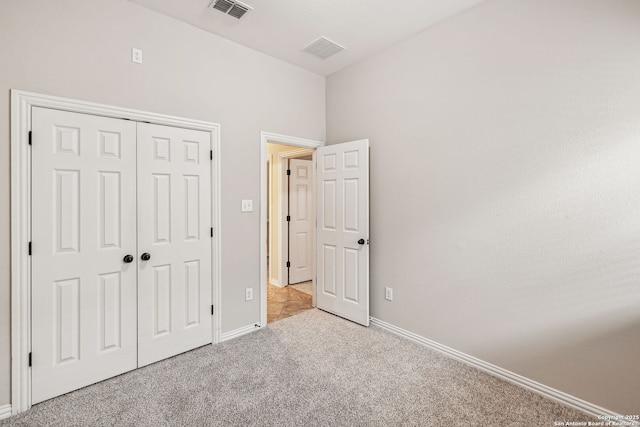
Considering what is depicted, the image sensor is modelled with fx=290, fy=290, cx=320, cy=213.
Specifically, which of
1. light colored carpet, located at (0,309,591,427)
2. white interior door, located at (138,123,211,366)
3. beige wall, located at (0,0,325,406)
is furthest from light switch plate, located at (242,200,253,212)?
light colored carpet, located at (0,309,591,427)

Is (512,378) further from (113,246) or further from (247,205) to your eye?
(113,246)

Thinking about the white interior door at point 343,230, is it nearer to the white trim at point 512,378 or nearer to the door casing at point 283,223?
the white trim at point 512,378

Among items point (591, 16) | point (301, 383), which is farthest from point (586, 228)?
point (301, 383)

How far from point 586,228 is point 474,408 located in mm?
1378

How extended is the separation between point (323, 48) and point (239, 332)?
3.01 metres

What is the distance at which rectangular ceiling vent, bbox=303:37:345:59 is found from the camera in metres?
2.85

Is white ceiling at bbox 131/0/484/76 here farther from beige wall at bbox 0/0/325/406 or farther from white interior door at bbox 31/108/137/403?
white interior door at bbox 31/108/137/403

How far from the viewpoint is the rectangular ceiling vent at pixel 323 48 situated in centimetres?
285

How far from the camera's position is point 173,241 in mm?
2500

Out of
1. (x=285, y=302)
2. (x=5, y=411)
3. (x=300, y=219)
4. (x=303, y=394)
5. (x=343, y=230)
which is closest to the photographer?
(x=5, y=411)

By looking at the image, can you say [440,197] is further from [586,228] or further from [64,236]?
[64,236]

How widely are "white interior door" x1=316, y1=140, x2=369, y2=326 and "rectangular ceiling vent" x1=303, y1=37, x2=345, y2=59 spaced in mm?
950

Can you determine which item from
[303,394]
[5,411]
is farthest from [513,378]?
[5,411]

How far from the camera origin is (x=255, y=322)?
3049 millimetres
